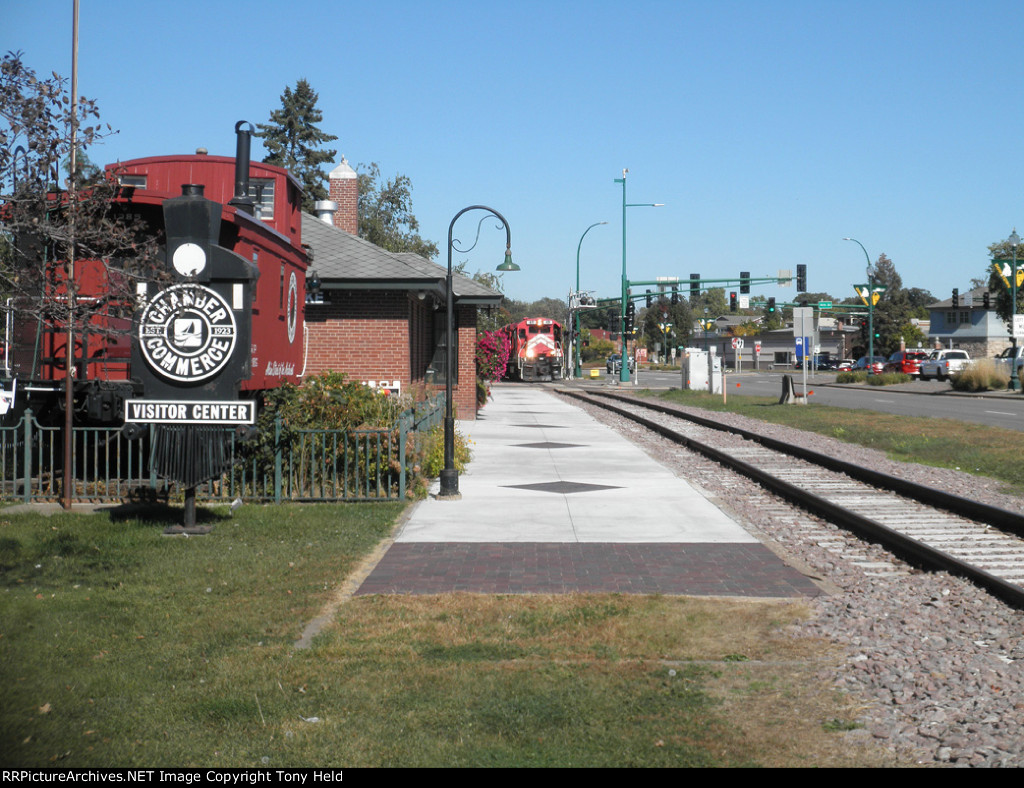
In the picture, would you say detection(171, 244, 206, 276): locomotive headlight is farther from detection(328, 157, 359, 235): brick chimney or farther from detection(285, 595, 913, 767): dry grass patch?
detection(328, 157, 359, 235): brick chimney

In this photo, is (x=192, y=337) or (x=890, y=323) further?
(x=890, y=323)

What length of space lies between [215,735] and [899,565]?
261 inches

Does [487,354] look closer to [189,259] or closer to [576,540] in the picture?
[189,259]

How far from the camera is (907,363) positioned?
214 ft

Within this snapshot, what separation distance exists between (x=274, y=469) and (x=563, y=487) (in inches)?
A: 156

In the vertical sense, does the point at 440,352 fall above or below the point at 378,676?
above

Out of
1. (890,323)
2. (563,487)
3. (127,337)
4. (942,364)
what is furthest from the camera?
(890,323)

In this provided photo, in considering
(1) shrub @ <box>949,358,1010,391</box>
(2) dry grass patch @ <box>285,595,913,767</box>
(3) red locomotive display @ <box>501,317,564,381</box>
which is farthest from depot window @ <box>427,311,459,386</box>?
(3) red locomotive display @ <box>501,317,564,381</box>

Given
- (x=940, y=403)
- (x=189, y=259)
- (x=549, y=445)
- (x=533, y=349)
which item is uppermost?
(x=533, y=349)

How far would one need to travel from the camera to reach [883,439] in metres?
21.9

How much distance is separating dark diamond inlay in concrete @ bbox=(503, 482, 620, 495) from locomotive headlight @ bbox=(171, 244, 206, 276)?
5616 millimetres

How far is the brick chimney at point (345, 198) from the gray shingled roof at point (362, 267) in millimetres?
3580

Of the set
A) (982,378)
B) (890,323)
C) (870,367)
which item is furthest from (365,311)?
(890,323)

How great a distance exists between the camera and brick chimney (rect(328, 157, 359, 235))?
29.1m
